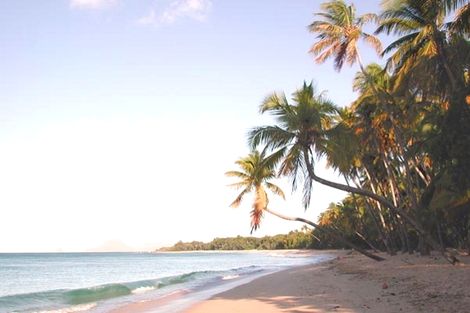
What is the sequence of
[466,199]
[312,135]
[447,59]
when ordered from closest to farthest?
[466,199] < [447,59] < [312,135]

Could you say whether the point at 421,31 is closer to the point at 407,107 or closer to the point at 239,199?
the point at 407,107

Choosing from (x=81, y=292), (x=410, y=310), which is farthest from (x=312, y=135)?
(x=81, y=292)

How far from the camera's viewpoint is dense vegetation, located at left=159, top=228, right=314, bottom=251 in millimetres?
98256

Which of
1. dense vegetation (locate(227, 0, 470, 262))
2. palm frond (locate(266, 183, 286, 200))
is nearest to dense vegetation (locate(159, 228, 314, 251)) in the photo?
palm frond (locate(266, 183, 286, 200))

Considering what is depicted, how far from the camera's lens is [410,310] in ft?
26.5

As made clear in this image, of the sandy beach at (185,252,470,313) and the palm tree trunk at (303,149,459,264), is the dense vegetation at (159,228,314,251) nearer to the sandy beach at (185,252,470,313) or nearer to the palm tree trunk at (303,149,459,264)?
the palm tree trunk at (303,149,459,264)

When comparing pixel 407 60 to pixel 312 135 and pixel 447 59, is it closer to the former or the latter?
pixel 447 59

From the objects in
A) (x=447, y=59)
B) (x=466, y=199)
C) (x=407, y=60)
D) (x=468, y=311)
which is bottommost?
(x=468, y=311)

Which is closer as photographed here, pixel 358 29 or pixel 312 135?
pixel 312 135

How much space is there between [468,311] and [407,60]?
12.2 m

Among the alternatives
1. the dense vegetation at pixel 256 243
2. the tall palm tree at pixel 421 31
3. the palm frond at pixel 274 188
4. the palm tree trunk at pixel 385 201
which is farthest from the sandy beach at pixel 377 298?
the dense vegetation at pixel 256 243

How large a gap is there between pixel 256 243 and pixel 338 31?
381 feet

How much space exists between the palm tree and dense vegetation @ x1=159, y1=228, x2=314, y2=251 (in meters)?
71.0

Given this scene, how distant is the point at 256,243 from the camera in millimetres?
130875
